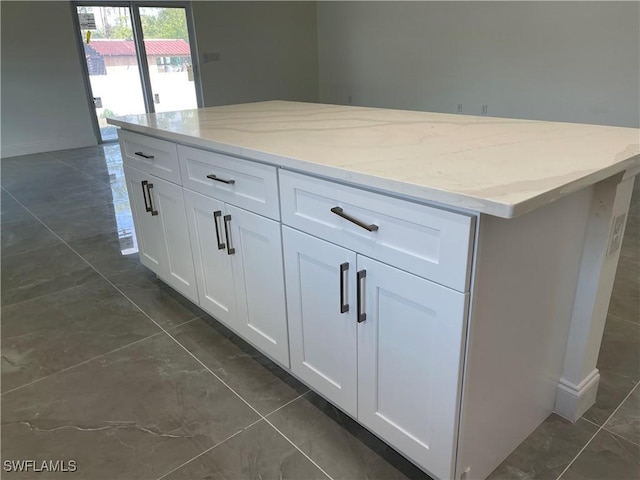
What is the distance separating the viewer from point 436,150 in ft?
4.39

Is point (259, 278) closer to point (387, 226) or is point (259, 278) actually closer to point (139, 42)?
point (387, 226)

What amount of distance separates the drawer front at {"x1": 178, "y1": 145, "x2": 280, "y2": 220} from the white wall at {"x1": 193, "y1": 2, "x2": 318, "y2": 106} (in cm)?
655

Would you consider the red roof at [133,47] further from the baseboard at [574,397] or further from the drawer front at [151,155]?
the baseboard at [574,397]

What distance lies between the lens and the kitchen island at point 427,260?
104 centimetres

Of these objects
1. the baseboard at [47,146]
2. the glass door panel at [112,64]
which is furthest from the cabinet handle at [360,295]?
the baseboard at [47,146]

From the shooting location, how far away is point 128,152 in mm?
2365

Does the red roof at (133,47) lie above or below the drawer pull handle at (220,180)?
above

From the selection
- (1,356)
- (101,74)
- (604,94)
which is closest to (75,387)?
(1,356)

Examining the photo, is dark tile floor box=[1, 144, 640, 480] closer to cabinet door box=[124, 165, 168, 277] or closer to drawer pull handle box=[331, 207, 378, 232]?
cabinet door box=[124, 165, 168, 277]

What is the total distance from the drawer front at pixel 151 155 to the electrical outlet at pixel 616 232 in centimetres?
159

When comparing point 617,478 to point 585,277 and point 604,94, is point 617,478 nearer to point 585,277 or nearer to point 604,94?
point 585,277

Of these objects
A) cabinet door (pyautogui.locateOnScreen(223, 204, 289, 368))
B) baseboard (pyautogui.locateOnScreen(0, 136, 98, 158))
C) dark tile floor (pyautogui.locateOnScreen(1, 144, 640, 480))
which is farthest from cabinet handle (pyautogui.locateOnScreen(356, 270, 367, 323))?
baseboard (pyautogui.locateOnScreen(0, 136, 98, 158))

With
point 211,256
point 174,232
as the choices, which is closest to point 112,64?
point 174,232

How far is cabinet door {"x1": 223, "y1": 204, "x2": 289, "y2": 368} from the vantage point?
5.15ft
